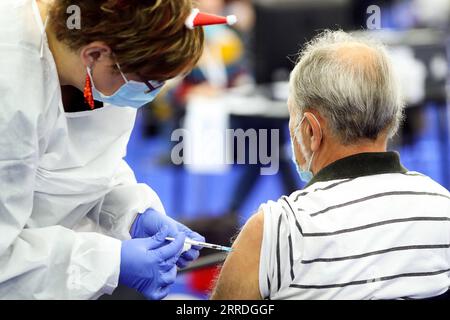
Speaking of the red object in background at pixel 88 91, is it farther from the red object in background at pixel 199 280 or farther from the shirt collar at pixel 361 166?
the red object in background at pixel 199 280

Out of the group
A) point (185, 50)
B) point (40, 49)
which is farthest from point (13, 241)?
point (185, 50)

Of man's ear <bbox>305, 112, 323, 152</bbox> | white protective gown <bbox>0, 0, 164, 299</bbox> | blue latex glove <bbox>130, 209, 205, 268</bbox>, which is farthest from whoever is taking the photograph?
blue latex glove <bbox>130, 209, 205, 268</bbox>

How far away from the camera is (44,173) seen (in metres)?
1.56

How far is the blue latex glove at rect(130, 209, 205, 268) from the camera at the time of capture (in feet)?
5.71

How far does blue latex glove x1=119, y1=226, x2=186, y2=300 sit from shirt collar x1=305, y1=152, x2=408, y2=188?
379 millimetres

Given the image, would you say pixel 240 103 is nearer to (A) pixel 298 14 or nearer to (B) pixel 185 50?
(A) pixel 298 14

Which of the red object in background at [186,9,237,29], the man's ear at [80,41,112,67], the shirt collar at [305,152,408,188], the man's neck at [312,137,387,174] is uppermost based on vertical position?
the red object in background at [186,9,237,29]

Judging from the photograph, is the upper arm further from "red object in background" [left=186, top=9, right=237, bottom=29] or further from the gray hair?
"red object in background" [left=186, top=9, right=237, bottom=29]

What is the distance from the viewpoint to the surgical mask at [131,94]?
1.55 metres

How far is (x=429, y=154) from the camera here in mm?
4145

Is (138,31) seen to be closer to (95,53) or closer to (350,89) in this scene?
(95,53)

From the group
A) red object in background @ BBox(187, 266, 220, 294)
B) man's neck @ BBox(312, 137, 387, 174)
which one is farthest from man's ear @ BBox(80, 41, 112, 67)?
red object in background @ BBox(187, 266, 220, 294)

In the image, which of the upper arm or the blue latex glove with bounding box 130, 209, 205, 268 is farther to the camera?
the blue latex glove with bounding box 130, 209, 205, 268

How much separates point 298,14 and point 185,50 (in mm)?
1014
